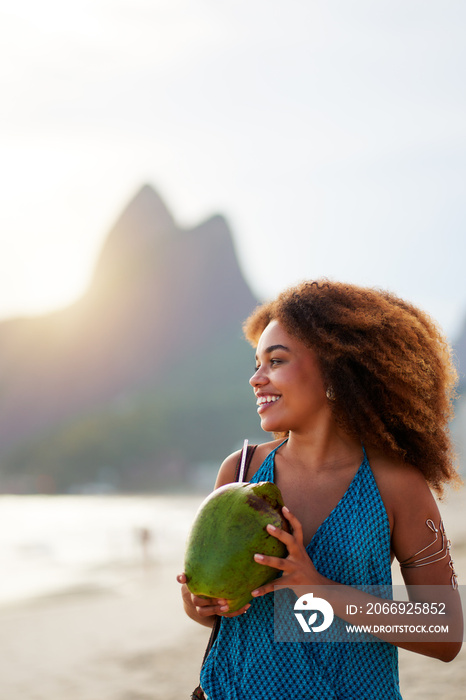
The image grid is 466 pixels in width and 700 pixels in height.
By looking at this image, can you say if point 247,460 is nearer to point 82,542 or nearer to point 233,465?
point 233,465

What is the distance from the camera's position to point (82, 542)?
28.3m

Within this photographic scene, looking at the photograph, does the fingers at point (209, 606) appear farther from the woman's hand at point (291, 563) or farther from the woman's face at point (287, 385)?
the woman's face at point (287, 385)

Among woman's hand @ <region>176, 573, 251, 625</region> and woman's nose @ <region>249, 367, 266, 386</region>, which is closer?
woman's hand @ <region>176, 573, 251, 625</region>

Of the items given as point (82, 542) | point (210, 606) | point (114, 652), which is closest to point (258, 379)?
point (210, 606)

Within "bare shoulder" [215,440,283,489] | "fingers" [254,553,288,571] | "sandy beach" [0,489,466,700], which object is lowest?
"sandy beach" [0,489,466,700]

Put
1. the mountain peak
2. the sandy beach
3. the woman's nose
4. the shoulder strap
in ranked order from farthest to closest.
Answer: the mountain peak < the sandy beach < the shoulder strap < the woman's nose

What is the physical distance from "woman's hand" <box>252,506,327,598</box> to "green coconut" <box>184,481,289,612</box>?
0.03 m

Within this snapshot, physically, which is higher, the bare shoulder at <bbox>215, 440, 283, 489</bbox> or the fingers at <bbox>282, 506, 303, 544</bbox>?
the bare shoulder at <bbox>215, 440, 283, 489</bbox>

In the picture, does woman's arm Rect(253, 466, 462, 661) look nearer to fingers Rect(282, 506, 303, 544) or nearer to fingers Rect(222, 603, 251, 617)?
fingers Rect(282, 506, 303, 544)

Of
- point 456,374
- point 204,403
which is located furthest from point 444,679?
point 204,403

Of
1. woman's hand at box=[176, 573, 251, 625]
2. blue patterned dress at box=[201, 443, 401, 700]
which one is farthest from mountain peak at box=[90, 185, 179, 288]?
woman's hand at box=[176, 573, 251, 625]

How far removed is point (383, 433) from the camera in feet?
7.29

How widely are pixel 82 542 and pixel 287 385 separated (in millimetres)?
27888

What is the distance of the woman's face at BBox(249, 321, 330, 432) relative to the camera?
2.23 metres
